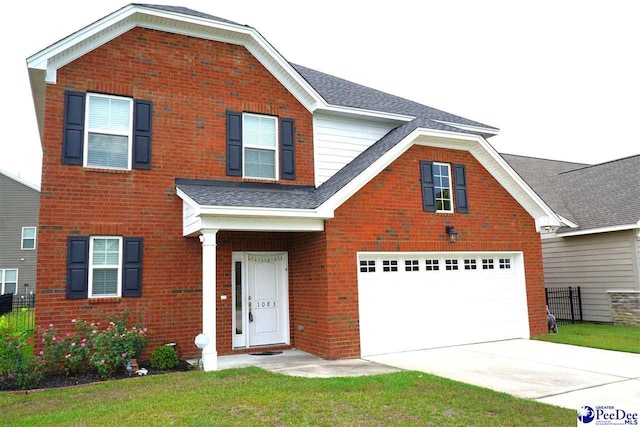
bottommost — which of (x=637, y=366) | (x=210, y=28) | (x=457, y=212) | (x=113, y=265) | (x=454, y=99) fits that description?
(x=637, y=366)

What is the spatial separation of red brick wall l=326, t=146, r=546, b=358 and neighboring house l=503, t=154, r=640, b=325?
4206 mm

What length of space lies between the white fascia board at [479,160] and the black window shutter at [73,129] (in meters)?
5.48

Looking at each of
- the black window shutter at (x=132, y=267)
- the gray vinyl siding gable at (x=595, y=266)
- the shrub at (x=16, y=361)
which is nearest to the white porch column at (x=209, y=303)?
the black window shutter at (x=132, y=267)

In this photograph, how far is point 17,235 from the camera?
28.1m

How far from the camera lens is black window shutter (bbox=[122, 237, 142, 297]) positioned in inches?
402

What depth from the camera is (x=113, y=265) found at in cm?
1021

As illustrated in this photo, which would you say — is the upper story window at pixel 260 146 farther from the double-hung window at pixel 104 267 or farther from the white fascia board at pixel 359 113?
the double-hung window at pixel 104 267

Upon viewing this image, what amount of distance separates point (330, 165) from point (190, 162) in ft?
12.0

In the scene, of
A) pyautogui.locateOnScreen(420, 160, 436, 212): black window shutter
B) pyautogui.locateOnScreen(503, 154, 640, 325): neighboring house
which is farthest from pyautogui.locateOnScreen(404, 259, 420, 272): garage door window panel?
pyautogui.locateOnScreen(503, 154, 640, 325): neighboring house

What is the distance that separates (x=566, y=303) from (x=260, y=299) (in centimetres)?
1192

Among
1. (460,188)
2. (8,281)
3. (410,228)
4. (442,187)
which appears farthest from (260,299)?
(8,281)

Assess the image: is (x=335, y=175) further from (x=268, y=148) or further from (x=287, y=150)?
(x=268, y=148)

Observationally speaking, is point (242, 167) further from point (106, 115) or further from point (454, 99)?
point (454, 99)

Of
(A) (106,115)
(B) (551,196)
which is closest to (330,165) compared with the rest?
(A) (106,115)
